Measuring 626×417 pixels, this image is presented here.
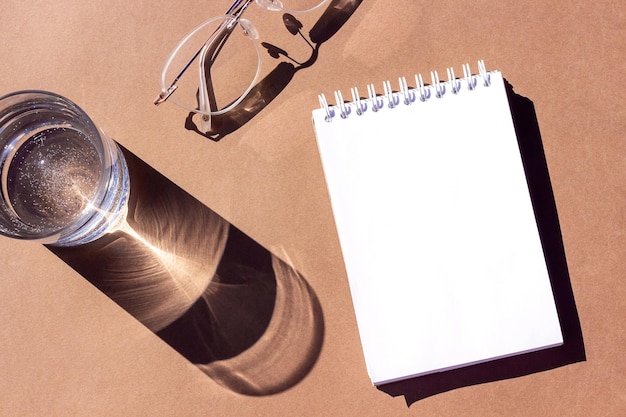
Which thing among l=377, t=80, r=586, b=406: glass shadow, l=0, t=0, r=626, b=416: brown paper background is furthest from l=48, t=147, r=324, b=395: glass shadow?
l=377, t=80, r=586, b=406: glass shadow

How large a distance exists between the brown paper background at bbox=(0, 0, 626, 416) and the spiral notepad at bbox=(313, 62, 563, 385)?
0.04 meters

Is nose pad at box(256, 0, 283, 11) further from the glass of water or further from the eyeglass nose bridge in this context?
the glass of water

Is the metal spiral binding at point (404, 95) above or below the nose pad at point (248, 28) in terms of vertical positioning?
below

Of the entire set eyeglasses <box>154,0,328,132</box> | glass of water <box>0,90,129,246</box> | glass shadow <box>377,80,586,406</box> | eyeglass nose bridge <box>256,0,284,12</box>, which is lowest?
glass shadow <box>377,80,586,406</box>

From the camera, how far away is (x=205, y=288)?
2.05ft

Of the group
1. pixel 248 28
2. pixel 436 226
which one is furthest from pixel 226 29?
pixel 436 226

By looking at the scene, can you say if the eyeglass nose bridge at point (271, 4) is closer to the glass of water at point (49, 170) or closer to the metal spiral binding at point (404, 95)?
the metal spiral binding at point (404, 95)

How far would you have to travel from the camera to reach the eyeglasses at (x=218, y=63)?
625 millimetres

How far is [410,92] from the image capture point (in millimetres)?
599

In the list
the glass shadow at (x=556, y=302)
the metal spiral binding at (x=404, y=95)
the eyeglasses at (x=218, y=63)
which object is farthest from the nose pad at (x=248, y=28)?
the glass shadow at (x=556, y=302)

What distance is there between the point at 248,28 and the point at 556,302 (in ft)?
1.45

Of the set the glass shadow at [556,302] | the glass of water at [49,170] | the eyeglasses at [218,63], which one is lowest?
the glass shadow at [556,302]

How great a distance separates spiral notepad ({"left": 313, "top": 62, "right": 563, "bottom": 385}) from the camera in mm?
594

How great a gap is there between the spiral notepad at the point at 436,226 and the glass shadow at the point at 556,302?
0.02 metres
